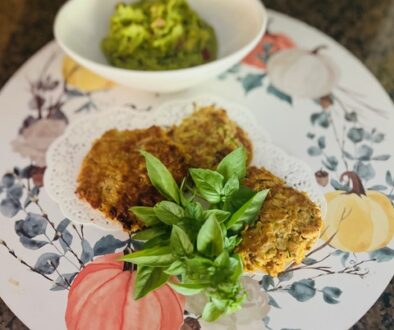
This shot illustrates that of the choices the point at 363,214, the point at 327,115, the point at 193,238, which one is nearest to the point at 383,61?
the point at 327,115

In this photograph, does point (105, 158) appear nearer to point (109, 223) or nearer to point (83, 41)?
point (109, 223)

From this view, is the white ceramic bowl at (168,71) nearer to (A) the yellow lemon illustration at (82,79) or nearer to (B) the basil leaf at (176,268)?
(A) the yellow lemon illustration at (82,79)

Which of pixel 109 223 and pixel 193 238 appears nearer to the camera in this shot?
pixel 193 238

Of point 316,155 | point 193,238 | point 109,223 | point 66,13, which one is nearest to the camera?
point 193,238

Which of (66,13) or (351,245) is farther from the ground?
(66,13)

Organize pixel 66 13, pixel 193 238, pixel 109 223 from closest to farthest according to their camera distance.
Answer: pixel 193 238
pixel 109 223
pixel 66 13

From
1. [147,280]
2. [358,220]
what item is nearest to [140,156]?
[147,280]

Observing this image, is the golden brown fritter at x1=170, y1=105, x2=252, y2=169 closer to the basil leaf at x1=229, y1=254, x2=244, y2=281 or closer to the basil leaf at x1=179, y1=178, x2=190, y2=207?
the basil leaf at x1=179, y1=178, x2=190, y2=207
